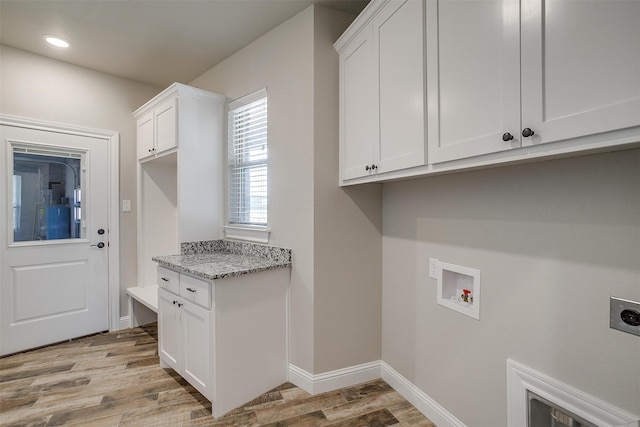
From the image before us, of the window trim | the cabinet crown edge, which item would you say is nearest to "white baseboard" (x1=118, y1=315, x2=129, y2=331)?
the window trim

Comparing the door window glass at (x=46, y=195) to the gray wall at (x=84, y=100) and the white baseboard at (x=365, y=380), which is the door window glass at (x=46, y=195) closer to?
the gray wall at (x=84, y=100)

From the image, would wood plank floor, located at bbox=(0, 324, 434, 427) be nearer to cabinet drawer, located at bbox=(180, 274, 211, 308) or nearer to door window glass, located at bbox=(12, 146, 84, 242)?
cabinet drawer, located at bbox=(180, 274, 211, 308)

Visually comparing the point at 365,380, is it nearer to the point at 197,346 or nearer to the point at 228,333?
the point at 228,333

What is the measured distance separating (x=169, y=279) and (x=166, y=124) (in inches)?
56.8

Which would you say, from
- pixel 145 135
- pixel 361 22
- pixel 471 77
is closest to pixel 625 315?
pixel 471 77

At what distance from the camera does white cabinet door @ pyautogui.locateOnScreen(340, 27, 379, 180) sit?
6.18 feet

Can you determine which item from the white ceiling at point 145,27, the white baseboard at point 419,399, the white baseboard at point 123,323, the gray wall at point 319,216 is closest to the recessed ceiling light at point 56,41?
the white ceiling at point 145,27

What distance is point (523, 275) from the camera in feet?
4.68

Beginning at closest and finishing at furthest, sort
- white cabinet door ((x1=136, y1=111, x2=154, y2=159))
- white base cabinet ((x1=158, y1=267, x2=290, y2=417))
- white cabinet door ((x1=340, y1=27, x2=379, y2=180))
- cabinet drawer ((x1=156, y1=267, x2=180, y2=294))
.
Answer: white cabinet door ((x1=340, y1=27, x2=379, y2=180)) → white base cabinet ((x1=158, y1=267, x2=290, y2=417)) → cabinet drawer ((x1=156, y1=267, x2=180, y2=294)) → white cabinet door ((x1=136, y1=111, x2=154, y2=159))

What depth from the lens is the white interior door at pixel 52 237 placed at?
9.27 ft

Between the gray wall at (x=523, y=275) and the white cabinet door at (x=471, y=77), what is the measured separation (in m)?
0.35

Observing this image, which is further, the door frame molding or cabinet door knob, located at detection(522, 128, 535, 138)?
the door frame molding

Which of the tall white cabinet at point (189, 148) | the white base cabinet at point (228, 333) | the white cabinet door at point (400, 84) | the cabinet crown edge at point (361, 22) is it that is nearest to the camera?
the white cabinet door at point (400, 84)

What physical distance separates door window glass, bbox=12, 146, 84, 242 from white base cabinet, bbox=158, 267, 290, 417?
1.49m
